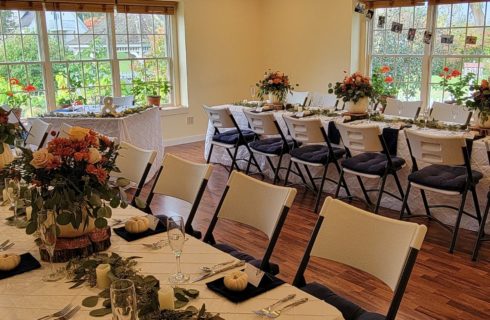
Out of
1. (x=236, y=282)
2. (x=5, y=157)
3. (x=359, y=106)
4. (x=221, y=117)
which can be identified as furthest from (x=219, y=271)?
(x=221, y=117)

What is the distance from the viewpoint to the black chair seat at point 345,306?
1962 millimetres

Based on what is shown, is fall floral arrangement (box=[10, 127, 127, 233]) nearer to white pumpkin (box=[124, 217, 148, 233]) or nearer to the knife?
white pumpkin (box=[124, 217, 148, 233])

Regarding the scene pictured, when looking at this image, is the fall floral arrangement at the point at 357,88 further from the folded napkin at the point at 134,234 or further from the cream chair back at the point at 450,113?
the folded napkin at the point at 134,234

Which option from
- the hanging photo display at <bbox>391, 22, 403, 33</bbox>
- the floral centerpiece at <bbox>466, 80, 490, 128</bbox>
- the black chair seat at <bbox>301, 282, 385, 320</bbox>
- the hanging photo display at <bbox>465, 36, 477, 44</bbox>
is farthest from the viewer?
the hanging photo display at <bbox>391, 22, 403, 33</bbox>

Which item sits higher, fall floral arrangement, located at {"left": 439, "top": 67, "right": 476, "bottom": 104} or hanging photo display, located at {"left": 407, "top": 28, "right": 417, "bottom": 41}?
hanging photo display, located at {"left": 407, "top": 28, "right": 417, "bottom": 41}

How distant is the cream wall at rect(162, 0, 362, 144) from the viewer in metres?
7.25

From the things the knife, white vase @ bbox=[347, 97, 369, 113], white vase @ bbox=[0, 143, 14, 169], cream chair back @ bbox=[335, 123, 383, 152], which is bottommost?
the knife

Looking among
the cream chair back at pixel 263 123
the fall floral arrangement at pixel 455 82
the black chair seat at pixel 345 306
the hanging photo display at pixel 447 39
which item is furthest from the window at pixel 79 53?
the black chair seat at pixel 345 306

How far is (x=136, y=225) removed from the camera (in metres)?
2.16

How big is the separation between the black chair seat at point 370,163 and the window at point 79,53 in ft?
12.6

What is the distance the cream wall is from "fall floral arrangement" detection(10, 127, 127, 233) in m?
5.82

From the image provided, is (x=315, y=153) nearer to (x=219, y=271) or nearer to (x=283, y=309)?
(x=219, y=271)

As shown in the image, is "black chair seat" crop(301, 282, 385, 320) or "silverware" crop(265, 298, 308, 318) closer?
"silverware" crop(265, 298, 308, 318)
